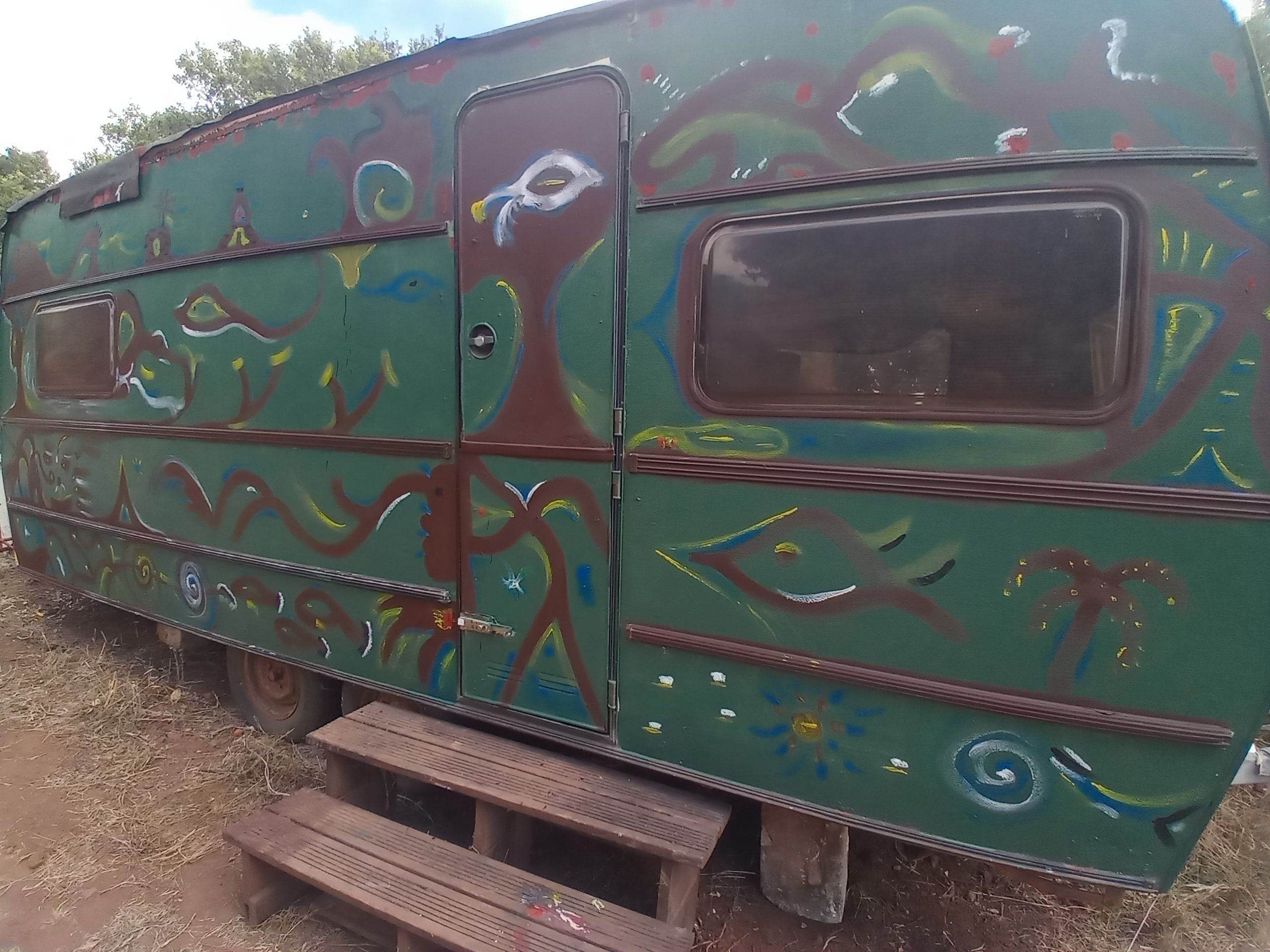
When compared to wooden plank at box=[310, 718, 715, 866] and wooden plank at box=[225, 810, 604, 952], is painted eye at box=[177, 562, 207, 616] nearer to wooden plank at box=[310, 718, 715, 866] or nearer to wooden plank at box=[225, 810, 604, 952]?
wooden plank at box=[310, 718, 715, 866]

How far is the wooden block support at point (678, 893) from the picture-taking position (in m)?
1.98

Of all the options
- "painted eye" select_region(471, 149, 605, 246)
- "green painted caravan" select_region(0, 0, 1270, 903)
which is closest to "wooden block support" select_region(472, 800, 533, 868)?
"green painted caravan" select_region(0, 0, 1270, 903)

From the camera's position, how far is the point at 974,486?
1784 millimetres

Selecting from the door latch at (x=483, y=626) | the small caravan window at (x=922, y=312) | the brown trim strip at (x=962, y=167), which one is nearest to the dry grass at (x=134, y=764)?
the door latch at (x=483, y=626)

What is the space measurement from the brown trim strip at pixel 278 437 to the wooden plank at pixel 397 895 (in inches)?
55.8

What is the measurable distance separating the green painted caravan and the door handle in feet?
0.04

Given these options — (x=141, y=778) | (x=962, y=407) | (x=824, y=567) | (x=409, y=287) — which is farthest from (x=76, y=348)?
(x=962, y=407)

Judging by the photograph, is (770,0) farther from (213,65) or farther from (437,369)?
(213,65)

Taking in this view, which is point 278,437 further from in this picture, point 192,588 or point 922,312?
point 922,312

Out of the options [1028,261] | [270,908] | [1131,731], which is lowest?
[270,908]

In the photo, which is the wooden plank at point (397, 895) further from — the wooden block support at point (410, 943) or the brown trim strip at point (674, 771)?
the brown trim strip at point (674, 771)

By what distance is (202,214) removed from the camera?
334cm

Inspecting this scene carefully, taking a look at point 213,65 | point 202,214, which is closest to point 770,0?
point 202,214

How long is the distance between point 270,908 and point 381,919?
43 cm
